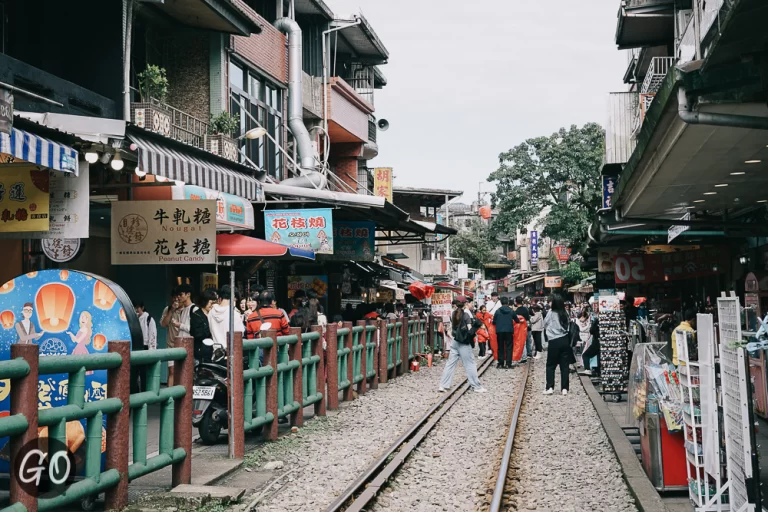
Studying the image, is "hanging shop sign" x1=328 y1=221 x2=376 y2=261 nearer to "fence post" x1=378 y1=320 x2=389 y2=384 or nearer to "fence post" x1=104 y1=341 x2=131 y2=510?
"fence post" x1=378 y1=320 x2=389 y2=384

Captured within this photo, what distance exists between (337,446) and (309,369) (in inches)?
72.7

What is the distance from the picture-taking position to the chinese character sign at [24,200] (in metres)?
9.64

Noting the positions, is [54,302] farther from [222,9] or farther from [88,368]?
[222,9]

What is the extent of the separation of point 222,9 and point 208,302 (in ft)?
24.4

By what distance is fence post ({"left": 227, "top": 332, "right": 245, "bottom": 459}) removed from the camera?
9.17 metres

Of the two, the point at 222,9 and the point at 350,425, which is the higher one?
the point at 222,9

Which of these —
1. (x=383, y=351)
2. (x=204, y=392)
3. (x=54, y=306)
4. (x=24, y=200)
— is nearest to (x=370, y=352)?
(x=383, y=351)

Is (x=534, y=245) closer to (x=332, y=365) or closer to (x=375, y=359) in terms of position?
(x=375, y=359)

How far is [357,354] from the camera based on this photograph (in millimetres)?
15758

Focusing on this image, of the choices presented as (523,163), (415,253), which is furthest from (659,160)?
(415,253)

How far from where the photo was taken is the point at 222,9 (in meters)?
16.5

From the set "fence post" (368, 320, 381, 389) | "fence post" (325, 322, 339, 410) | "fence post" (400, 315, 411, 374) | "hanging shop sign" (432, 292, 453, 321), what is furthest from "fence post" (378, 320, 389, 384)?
"hanging shop sign" (432, 292, 453, 321)

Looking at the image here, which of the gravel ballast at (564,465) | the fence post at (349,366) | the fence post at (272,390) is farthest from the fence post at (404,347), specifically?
the fence post at (272,390)

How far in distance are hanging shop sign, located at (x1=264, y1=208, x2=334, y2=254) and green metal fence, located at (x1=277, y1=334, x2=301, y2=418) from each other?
5.75 metres
